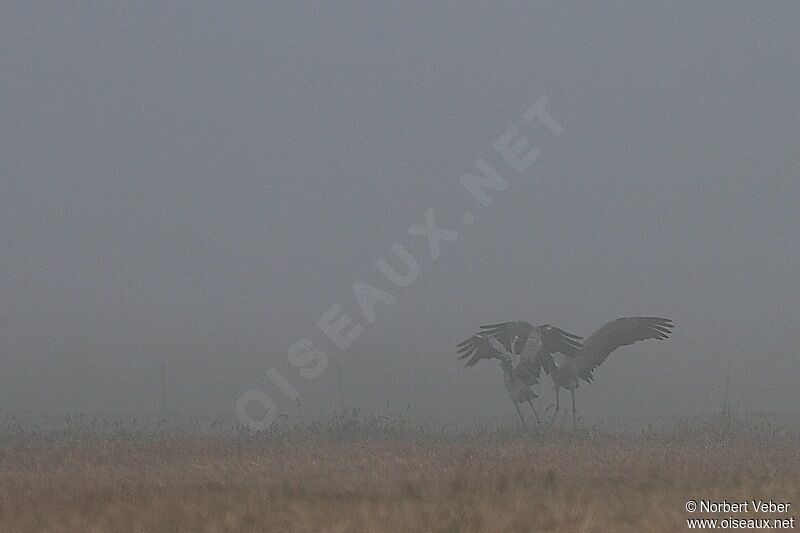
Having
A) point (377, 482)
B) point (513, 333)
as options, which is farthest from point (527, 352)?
point (377, 482)

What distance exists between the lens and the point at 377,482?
1023 cm

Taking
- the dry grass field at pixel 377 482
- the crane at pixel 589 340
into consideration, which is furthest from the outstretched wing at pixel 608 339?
the dry grass field at pixel 377 482

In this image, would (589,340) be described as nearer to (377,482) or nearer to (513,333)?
(513,333)

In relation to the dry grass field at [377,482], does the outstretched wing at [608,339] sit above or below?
above

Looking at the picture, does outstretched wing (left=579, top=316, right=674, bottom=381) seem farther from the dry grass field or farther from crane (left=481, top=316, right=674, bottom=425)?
the dry grass field

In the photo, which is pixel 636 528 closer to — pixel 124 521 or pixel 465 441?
pixel 124 521

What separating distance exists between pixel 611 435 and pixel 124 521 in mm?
11919

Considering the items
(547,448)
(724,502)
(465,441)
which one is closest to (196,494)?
(724,502)

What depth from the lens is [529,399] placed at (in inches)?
765

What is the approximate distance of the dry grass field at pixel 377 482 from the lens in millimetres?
7770

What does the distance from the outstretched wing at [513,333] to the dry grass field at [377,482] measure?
253cm

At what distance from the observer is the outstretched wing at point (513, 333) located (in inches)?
760

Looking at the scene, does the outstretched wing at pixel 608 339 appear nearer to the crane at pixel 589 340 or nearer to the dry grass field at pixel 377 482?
the crane at pixel 589 340

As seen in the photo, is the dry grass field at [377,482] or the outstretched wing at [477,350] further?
the outstretched wing at [477,350]
